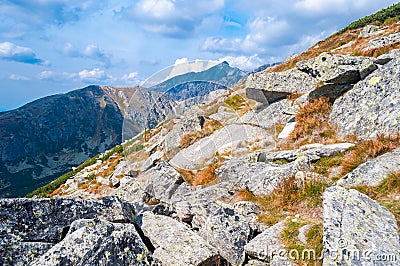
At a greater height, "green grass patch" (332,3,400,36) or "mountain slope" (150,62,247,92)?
"green grass patch" (332,3,400,36)

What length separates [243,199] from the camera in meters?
10.1

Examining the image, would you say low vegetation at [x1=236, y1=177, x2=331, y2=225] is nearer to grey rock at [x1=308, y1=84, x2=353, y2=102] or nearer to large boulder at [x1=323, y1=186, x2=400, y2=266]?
large boulder at [x1=323, y1=186, x2=400, y2=266]

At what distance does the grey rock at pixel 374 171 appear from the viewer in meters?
7.89

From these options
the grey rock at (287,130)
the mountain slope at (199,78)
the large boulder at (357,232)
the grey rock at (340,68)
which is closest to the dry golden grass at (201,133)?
the mountain slope at (199,78)

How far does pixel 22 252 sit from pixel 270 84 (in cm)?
1562

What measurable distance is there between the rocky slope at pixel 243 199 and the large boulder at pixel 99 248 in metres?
0.02

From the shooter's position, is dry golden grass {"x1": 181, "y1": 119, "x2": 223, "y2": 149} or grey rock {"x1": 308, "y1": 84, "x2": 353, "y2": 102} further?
grey rock {"x1": 308, "y1": 84, "x2": 353, "y2": 102}

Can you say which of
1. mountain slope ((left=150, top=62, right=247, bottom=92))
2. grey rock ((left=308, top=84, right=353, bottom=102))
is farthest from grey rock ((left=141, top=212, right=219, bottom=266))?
grey rock ((left=308, top=84, right=353, bottom=102))

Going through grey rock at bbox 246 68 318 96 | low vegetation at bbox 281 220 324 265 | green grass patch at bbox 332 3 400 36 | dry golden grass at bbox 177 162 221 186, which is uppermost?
green grass patch at bbox 332 3 400 36

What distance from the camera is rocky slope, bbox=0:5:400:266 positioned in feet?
18.2

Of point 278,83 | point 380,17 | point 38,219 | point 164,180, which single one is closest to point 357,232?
point 164,180

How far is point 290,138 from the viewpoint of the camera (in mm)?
14320

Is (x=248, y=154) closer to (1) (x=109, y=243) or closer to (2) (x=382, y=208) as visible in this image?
(2) (x=382, y=208)

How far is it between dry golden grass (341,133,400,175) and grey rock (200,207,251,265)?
4.28 metres
